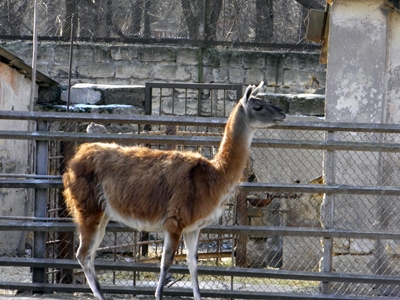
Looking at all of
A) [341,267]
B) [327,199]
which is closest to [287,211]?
[341,267]

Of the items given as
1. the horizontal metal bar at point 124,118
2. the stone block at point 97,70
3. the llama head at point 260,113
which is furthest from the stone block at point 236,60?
the llama head at point 260,113

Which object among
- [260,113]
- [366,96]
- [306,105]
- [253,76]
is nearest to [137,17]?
[253,76]

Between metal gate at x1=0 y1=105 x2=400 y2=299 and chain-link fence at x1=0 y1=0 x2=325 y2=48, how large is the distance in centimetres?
425

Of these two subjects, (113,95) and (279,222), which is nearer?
(279,222)

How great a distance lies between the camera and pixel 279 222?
1127 cm

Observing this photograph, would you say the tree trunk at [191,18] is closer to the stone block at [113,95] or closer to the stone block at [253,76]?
the stone block at [253,76]

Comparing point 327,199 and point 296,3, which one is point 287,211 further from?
point 296,3

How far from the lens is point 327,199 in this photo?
7.54 metres

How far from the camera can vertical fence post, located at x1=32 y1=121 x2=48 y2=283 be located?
770 centimetres

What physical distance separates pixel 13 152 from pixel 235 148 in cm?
660

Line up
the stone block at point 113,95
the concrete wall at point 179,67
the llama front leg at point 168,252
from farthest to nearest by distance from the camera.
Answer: the concrete wall at point 179,67
the stone block at point 113,95
the llama front leg at point 168,252

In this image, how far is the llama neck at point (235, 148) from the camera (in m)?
7.06

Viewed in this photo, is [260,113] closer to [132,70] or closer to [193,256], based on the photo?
[193,256]

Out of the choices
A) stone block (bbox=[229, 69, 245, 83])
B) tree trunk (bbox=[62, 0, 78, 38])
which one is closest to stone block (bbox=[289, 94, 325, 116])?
stone block (bbox=[229, 69, 245, 83])
